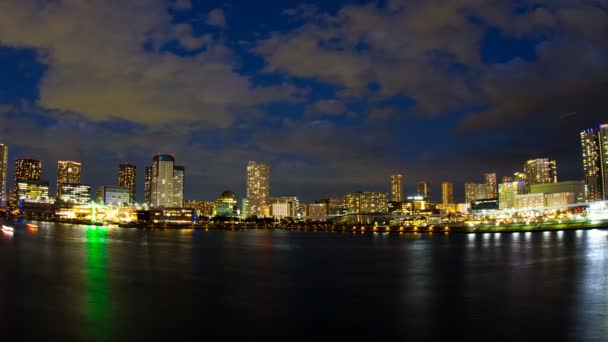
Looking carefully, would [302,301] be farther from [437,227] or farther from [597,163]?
Answer: [597,163]

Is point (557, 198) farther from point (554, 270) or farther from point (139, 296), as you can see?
point (139, 296)

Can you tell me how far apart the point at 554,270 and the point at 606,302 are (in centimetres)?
1322

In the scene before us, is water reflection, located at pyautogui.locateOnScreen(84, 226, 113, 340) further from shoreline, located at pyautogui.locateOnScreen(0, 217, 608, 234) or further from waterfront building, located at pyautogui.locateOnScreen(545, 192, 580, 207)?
waterfront building, located at pyautogui.locateOnScreen(545, 192, 580, 207)

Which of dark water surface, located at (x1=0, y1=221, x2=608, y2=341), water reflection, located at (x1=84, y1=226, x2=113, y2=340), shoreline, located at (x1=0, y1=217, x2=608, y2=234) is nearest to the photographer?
water reflection, located at (x1=84, y1=226, x2=113, y2=340)

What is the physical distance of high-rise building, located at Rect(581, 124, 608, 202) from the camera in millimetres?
186375

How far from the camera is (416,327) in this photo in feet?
55.4

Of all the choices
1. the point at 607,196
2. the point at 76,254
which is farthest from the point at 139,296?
the point at 607,196

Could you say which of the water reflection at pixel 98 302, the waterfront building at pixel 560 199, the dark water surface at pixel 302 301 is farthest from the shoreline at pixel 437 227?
the water reflection at pixel 98 302

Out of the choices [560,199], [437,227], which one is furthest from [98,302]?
[560,199]

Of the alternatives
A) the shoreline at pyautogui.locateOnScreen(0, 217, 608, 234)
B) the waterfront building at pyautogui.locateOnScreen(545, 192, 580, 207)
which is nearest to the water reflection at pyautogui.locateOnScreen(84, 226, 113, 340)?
the shoreline at pyautogui.locateOnScreen(0, 217, 608, 234)

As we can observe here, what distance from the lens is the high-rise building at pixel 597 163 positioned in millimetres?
186375

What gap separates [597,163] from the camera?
194 m

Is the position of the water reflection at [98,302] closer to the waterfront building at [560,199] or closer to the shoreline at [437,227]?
the shoreline at [437,227]

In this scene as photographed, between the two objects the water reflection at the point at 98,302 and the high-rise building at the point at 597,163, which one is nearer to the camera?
the water reflection at the point at 98,302
